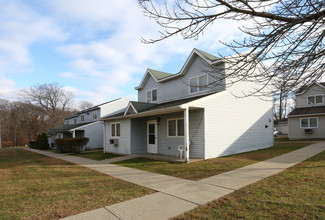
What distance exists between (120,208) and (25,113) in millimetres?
54636

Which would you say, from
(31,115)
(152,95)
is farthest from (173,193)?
(31,115)

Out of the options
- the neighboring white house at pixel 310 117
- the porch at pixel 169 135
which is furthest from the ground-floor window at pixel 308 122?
the porch at pixel 169 135

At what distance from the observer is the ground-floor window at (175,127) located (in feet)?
40.4

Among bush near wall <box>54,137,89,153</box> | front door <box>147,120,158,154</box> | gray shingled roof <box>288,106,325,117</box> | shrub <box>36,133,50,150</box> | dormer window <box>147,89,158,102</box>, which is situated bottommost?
shrub <box>36,133,50,150</box>

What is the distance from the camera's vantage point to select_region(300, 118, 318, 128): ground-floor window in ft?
71.4

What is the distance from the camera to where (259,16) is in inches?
140

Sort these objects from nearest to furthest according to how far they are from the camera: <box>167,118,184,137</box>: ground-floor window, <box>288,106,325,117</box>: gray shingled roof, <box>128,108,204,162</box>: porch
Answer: <box>128,108,204,162</box>: porch → <box>167,118,184,137</box>: ground-floor window → <box>288,106,325,117</box>: gray shingled roof

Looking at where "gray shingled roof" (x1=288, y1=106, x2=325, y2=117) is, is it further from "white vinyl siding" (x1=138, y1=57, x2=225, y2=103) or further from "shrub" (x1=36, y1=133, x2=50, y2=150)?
"shrub" (x1=36, y1=133, x2=50, y2=150)

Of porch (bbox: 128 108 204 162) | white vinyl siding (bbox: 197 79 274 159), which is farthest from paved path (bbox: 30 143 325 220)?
white vinyl siding (bbox: 197 79 274 159)

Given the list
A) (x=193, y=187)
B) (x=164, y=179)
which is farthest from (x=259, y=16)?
(x=164, y=179)

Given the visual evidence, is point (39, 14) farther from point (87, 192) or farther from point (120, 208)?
point (120, 208)

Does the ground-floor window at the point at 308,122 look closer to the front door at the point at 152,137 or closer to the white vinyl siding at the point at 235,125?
the white vinyl siding at the point at 235,125

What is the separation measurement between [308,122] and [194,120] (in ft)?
58.2

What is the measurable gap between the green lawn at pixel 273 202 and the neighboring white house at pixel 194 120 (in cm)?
506
